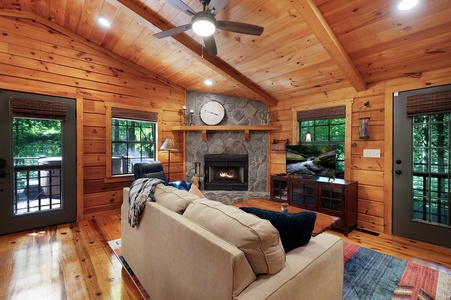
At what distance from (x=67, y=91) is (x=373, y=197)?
5.05 metres

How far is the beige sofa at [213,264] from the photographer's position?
99 cm

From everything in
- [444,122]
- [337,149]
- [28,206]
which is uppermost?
[444,122]

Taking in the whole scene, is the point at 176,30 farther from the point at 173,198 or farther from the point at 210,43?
the point at 173,198

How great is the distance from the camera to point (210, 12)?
2012 millimetres

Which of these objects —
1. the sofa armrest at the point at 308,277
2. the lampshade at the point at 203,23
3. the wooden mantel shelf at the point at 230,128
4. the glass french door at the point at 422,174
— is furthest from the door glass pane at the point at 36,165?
the glass french door at the point at 422,174

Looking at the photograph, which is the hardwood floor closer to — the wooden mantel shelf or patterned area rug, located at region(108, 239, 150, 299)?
patterned area rug, located at region(108, 239, 150, 299)

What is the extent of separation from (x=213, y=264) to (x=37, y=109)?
144 inches

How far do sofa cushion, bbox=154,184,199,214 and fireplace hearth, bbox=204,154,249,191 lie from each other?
2755 millimetres

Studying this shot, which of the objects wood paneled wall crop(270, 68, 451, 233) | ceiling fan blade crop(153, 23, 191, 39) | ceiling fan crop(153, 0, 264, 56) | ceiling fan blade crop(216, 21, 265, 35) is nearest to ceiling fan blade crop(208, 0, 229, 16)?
ceiling fan crop(153, 0, 264, 56)

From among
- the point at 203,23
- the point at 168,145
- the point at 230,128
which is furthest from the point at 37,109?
the point at 230,128

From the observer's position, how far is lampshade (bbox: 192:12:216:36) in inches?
78.3

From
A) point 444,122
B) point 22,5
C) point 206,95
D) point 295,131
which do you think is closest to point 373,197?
point 444,122

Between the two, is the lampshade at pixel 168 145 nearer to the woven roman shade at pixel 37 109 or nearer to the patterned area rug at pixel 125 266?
the woven roman shade at pixel 37 109

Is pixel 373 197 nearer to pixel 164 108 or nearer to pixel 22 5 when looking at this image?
pixel 164 108
